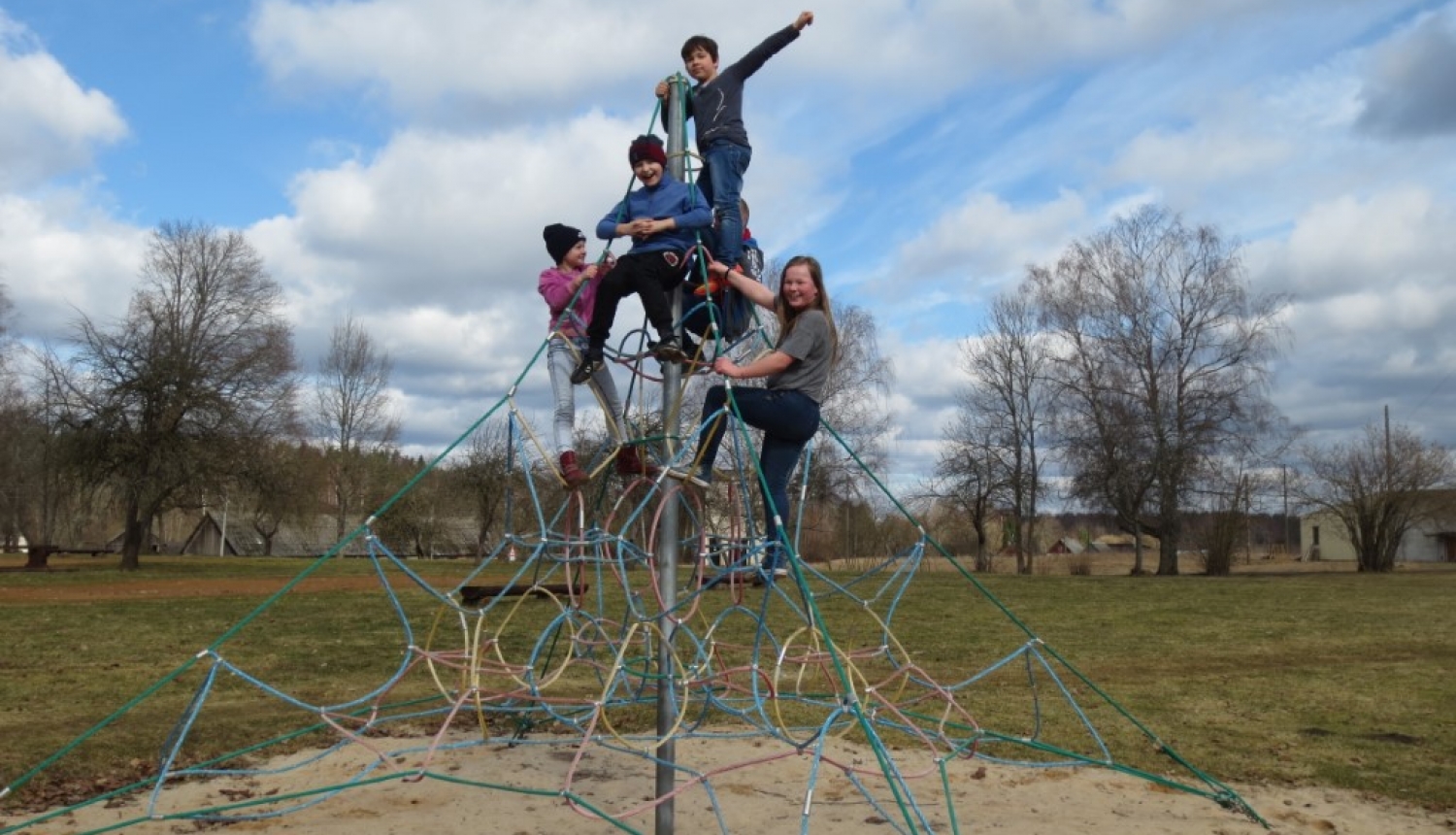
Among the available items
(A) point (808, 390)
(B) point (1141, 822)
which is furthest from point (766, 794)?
(A) point (808, 390)

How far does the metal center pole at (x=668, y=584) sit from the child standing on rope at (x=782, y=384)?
0.49 feet

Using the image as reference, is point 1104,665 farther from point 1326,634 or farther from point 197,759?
point 197,759

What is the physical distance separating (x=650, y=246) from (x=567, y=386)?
715mm

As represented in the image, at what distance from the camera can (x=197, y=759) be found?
5.64 meters

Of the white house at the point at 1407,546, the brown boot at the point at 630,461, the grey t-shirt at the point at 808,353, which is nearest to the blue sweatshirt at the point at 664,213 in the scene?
the grey t-shirt at the point at 808,353

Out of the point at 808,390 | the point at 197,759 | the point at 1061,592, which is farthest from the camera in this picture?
the point at 1061,592

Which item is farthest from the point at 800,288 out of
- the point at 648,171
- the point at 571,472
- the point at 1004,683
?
the point at 1004,683

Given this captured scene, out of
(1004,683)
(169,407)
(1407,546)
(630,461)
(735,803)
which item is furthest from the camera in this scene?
(1407,546)

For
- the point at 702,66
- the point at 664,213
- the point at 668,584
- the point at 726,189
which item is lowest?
the point at 668,584

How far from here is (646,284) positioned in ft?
14.1

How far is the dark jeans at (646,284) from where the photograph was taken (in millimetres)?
4289

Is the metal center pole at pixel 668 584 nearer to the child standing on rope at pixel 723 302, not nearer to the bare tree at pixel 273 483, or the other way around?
the child standing on rope at pixel 723 302

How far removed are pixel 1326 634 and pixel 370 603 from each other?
1249 cm

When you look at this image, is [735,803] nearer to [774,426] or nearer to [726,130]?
[774,426]
